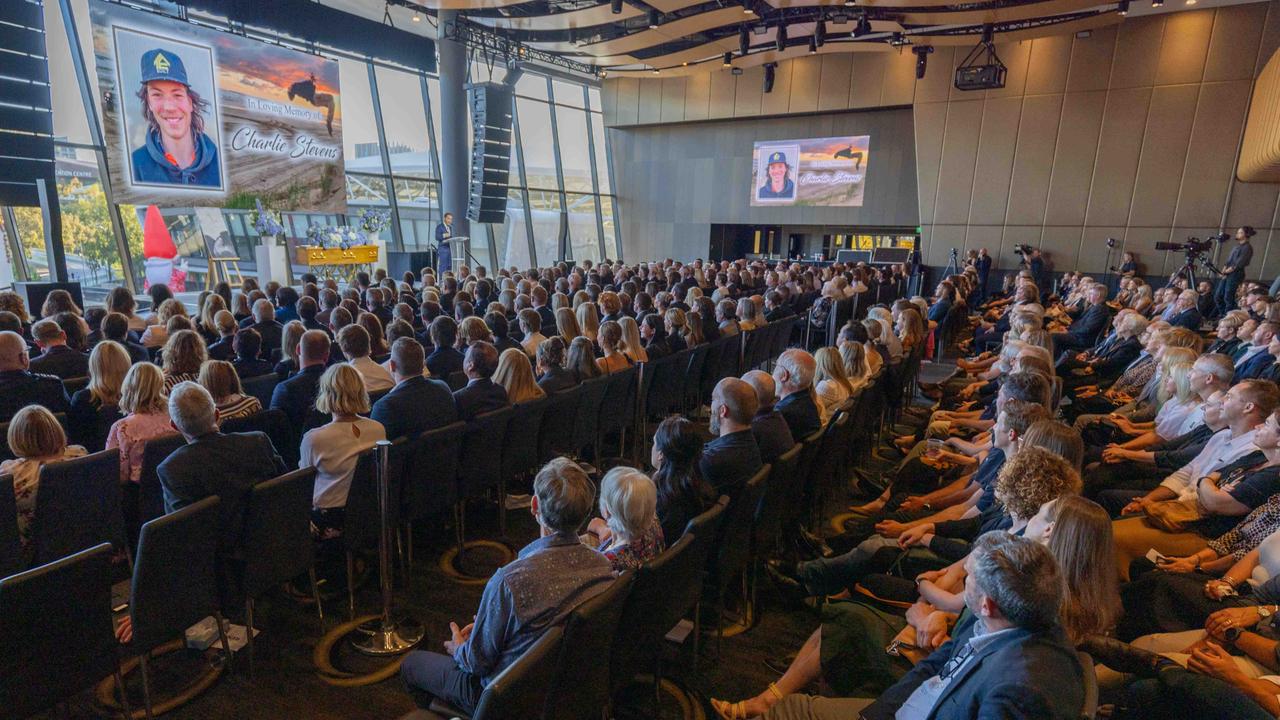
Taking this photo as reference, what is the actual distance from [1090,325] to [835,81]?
1202 centimetres

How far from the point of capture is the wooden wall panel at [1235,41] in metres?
12.6

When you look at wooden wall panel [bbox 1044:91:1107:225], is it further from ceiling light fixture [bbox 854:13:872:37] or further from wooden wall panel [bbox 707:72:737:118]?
wooden wall panel [bbox 707:72:737:118]

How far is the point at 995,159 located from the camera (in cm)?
1539

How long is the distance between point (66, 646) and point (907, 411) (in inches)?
256

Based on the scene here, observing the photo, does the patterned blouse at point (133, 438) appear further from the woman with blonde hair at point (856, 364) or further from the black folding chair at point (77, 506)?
the woman with blonde hair at point (856, 364)

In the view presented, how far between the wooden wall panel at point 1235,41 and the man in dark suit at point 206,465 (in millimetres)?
18321

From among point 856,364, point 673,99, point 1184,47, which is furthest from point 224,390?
point 673,99

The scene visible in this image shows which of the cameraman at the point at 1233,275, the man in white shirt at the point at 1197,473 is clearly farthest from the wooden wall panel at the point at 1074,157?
the man in white shirt at the point at 1197,473

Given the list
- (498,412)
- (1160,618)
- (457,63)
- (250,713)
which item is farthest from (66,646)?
(457,63)

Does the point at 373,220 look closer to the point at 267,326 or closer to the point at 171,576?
the point at 267,326

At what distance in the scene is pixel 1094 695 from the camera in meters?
1.51

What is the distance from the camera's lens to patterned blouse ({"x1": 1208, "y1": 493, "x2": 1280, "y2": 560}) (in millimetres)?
2613

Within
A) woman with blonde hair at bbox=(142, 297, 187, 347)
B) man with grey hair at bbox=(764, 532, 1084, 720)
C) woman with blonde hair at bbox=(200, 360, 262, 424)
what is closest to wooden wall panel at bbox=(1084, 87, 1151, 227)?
man with grey hair at bbox=(764, 532, 1084, 720)

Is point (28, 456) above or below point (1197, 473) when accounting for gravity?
above
